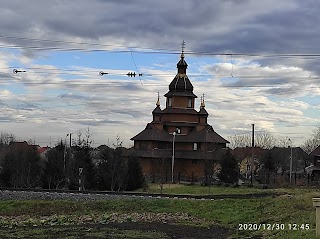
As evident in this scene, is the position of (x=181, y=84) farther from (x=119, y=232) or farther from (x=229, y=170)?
(x=119, y=232)

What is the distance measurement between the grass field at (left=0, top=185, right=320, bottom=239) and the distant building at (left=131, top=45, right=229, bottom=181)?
38316 mm

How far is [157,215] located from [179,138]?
5241 centimetres

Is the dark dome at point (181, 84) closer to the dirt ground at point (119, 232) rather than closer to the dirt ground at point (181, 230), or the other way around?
the dirt ground at point (181, 230)

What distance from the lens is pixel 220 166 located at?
69.2 meters

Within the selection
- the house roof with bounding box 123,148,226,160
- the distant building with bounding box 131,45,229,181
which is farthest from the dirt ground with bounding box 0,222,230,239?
the house roof with bounding box 123,148,226,160

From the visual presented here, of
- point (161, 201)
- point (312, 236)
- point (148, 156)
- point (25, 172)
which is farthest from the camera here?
point (148, 156)

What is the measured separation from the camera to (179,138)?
268 ft

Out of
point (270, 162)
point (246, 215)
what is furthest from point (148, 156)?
point (246, 215)

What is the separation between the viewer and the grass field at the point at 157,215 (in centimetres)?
2053

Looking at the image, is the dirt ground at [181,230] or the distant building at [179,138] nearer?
the dirt ground at [181,230]

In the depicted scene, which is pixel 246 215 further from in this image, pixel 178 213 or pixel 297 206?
pixel 178 213

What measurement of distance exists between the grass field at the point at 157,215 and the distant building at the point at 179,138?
38.3m

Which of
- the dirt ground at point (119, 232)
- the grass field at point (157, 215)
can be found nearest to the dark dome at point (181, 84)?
the grass field at point (157, 215)

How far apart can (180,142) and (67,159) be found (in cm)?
2546
